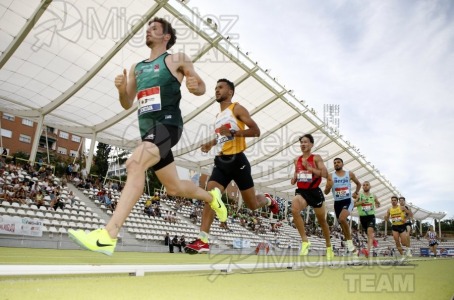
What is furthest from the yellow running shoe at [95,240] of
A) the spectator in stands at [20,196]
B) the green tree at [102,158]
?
the green tree at [102,158]

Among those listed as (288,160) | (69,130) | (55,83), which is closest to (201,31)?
(55,83)

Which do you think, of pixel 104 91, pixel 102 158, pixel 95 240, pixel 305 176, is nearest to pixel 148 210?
pixel 104 91

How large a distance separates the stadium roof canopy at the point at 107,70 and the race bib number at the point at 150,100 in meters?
11.5

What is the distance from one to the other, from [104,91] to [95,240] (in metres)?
15.9

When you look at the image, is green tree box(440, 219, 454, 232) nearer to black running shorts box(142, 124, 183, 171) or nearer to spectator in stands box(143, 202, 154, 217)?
spectator in stands box(143, 202, 154, 217)

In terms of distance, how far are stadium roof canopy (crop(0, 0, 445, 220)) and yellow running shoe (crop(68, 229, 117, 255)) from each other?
40.1ft

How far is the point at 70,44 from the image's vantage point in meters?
14.0

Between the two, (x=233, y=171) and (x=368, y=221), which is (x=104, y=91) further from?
(x=233, y=171)

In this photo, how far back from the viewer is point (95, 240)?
238 cm

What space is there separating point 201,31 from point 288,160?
53.0 feet

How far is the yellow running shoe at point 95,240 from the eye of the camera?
7.72 ft

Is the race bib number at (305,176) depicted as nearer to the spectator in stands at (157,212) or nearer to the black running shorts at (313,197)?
the black running shorts at (313,197)

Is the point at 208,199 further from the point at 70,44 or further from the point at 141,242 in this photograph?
the point at 141,242

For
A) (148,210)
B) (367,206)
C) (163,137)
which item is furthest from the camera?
(148,210)
